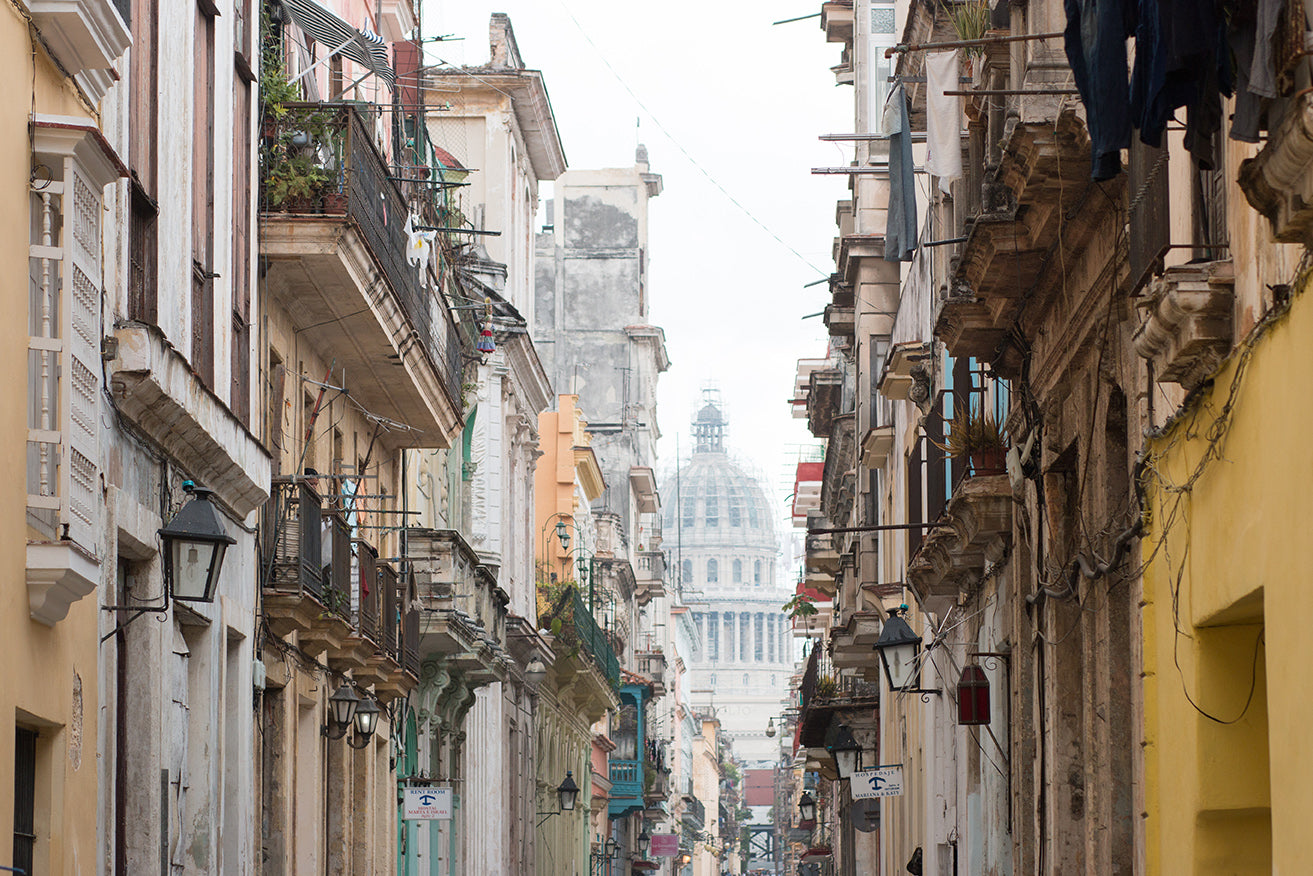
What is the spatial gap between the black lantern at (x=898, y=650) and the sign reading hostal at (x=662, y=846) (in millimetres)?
59796

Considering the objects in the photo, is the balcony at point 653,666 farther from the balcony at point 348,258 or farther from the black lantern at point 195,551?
the black lantern at point 195,551

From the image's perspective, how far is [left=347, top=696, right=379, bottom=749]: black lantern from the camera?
64.6 ft

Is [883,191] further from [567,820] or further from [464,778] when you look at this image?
[567,820]

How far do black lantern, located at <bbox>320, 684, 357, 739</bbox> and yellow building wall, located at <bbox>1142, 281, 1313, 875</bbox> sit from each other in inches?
388

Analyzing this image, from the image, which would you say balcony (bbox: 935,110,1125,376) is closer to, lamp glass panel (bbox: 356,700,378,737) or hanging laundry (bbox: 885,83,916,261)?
hanging laundry (bbox: 885,83,916,261)

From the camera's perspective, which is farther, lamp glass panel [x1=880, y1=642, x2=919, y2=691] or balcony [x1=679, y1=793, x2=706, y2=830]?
balcony [x1=679, y1=793, x2=706, y2=830]

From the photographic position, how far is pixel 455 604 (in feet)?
82.0

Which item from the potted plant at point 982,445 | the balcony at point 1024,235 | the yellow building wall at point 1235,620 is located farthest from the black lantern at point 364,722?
the yellow building wall at point 1235,620

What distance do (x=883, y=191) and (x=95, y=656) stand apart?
66.2 feet

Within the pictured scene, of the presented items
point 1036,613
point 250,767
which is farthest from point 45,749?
point 1036,613

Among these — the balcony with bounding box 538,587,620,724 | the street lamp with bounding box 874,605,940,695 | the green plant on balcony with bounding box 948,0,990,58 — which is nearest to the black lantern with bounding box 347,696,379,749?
the street lamp with bounding box 874,605,940,695

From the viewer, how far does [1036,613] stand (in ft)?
48.2

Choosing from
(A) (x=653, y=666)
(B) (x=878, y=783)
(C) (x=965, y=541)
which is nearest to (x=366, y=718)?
(C) (x=965, y=541)

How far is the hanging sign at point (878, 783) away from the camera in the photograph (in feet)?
79.7
